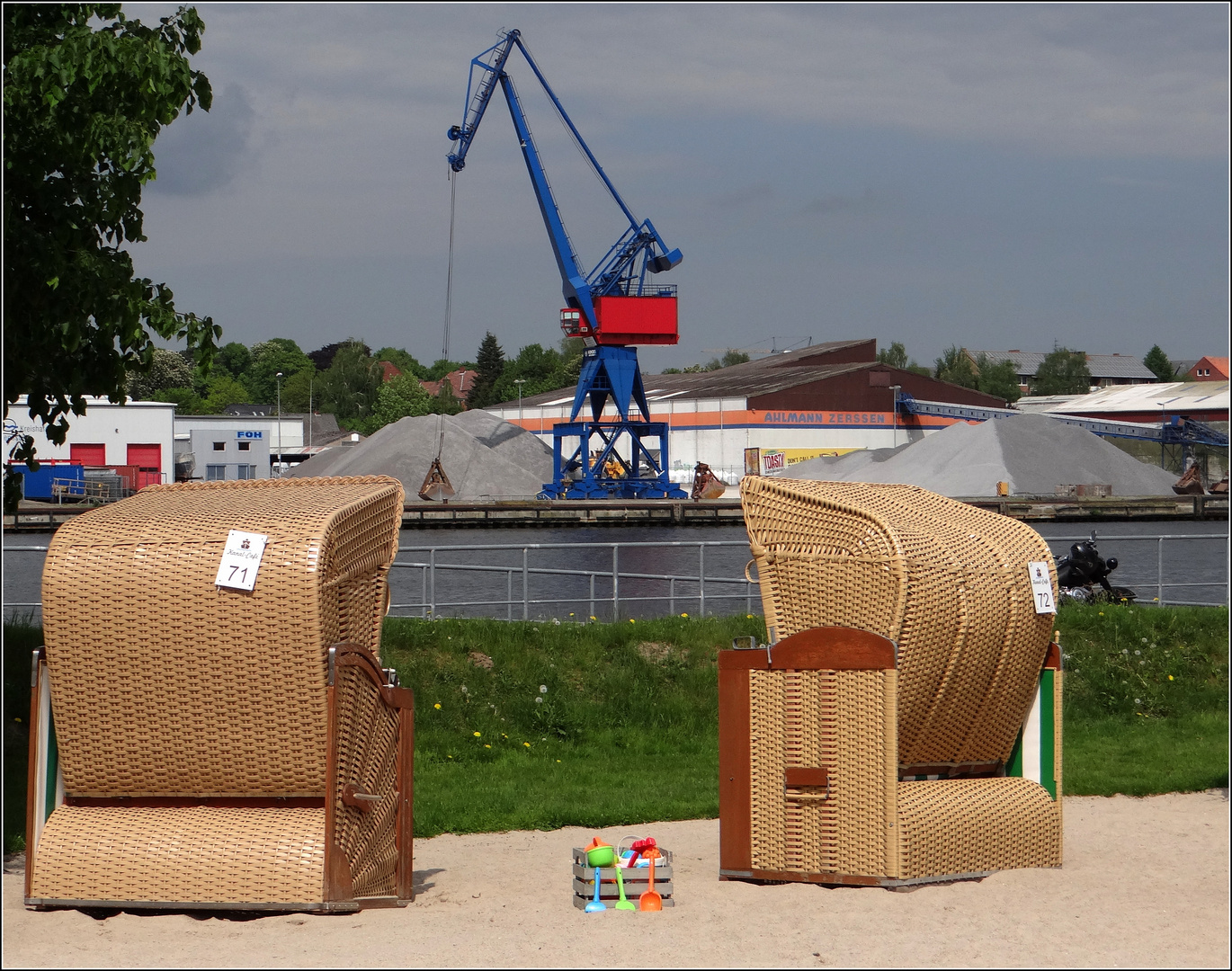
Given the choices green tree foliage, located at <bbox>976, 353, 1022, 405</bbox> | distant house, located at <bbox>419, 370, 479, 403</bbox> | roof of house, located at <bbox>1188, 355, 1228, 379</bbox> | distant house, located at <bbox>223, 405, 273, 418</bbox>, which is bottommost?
roof of house, located at <bbox>1188, 355, 1228, 379</bbox>

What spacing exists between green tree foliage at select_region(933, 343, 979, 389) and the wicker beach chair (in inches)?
4358

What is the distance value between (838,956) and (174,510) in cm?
359

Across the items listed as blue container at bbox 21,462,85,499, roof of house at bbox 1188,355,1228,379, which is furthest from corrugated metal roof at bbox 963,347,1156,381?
blue container at bbox 21,462,85,499

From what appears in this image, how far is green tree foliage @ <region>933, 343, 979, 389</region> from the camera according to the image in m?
116

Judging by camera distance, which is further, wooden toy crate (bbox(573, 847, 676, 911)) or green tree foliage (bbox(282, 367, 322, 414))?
green tree foliage (bbox(282, 367, 322, 414))

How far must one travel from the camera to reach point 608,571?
27.2m

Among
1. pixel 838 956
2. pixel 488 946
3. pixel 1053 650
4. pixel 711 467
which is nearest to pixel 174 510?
pixel 488 946

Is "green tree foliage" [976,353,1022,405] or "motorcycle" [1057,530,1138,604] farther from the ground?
"green tree foliage" [976,353,1022,405]

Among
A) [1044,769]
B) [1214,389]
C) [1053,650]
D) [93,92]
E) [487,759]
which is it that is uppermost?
[93,92]

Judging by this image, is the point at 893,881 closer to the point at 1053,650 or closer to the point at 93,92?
the point at 1053,650

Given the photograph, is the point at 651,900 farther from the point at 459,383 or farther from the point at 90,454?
the point at 459,383

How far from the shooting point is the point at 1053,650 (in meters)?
7.89

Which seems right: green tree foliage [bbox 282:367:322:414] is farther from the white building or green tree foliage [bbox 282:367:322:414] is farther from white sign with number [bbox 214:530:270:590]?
white sign with number [bbox 214:530:270:590]

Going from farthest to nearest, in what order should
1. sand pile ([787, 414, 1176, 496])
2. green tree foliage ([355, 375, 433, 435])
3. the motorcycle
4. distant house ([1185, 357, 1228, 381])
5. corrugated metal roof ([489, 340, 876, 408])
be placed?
green tree foliage ([355, 375, 433, 435]) → corrugated metal roof ([489, 340, 876, 408]) → sand pile ([787, 414, 1176, 496]) → the motorcycle → distant house ([1185, 357, 1228, 381])
